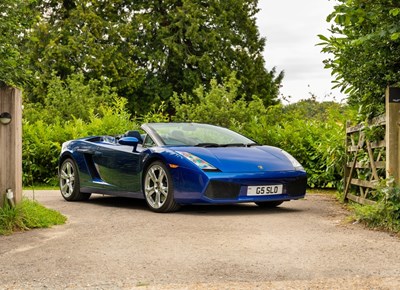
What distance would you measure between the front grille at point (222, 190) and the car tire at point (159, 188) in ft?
1.80

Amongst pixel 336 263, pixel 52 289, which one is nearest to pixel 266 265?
pixel 336 263

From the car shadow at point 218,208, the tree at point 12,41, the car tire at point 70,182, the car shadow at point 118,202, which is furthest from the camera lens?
the car tire at point 70,182

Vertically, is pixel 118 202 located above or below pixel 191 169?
below

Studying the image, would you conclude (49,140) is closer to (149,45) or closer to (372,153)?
(372,153)

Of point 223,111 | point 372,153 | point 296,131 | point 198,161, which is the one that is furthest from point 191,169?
point 223,111

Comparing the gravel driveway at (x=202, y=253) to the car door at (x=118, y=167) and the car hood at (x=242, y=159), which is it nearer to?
the car hood at (x=242, y=159)

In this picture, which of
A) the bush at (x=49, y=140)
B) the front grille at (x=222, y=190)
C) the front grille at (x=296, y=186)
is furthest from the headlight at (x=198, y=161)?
the bush at (x=49, y=140)

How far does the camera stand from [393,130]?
905 cm

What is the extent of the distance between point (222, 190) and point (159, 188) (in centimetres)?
95

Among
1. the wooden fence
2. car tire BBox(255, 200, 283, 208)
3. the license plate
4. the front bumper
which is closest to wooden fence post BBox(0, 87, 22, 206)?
the front bumper

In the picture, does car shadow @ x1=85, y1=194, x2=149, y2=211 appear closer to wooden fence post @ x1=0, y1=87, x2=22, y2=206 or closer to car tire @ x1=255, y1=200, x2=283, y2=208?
car tire @ x1=255, y1=200, x2=283, y2=208

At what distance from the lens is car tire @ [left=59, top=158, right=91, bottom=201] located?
40.3 ft

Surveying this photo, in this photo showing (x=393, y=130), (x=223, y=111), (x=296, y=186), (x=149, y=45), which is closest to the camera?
(x=393, y=130)

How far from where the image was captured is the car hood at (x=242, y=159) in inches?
392
